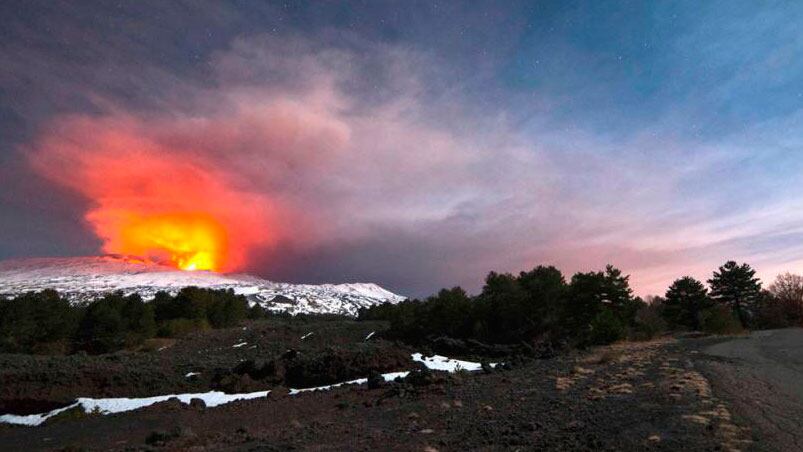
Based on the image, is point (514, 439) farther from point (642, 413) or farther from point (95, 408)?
point (95, 408)

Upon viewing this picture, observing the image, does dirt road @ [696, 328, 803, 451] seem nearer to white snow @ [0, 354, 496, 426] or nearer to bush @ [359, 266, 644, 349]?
white snow @ [0, 354, 496, 426]

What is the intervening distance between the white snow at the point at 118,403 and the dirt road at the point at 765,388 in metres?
17.6

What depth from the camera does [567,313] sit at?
43625mm

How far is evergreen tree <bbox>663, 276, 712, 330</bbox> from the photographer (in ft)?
165

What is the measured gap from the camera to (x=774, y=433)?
8586mm

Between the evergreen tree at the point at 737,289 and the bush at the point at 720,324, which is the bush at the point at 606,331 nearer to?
the bush at the point at 720,324

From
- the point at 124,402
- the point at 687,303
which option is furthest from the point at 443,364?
the point at 687,303

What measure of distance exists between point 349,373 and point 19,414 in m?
14.7

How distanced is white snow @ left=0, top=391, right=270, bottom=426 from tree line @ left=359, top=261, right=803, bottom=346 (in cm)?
2584

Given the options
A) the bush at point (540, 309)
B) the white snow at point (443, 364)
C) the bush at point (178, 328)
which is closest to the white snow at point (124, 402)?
the white snow at point (443, 364)

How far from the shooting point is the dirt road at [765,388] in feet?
28.4

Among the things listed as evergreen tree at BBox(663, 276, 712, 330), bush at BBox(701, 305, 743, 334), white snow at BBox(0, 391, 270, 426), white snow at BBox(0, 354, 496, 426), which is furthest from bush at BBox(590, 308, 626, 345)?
white snow at BBox(0, 391, 270, 426)

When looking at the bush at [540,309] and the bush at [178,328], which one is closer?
the bush at [540,309]

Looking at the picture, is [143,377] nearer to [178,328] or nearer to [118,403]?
[118,403]
